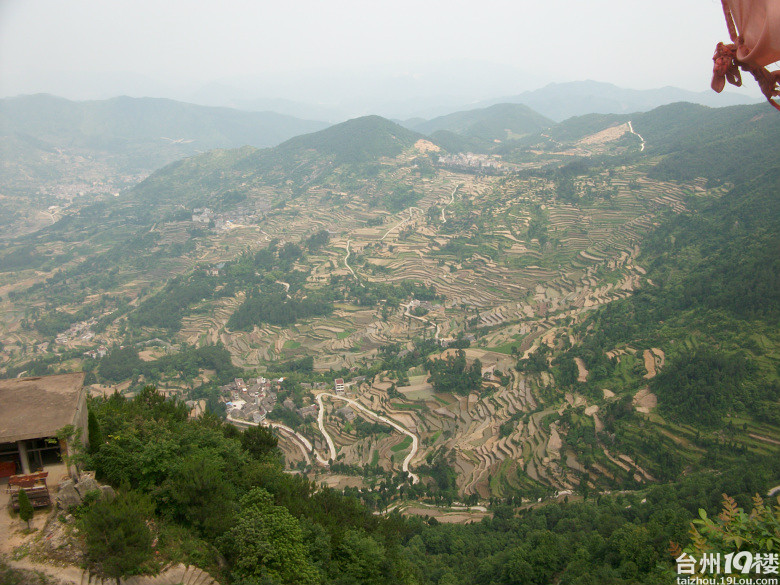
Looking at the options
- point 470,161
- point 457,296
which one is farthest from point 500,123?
point 457,296

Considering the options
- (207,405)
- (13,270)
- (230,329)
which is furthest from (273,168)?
(207,405)

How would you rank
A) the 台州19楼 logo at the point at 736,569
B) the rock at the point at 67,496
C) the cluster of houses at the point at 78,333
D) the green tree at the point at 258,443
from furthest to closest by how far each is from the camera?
the cluster of houses at the point at 78,333 → the green tree at the point at 258,443 → the rock at the point at 67,496 → the 台州19楼 logo at the point at 736,569

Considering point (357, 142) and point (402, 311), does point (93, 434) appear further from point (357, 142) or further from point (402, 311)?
point (357, 142)

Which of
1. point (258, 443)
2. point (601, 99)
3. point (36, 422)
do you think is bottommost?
point (258, 443)

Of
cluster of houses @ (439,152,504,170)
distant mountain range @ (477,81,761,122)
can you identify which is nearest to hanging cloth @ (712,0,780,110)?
cluster of houses @ (439,152,504,170)

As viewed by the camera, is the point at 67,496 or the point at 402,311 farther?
the point at 402,311

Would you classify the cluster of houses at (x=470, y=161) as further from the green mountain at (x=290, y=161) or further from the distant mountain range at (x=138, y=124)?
the distant mountain range at (x=138, y=124)

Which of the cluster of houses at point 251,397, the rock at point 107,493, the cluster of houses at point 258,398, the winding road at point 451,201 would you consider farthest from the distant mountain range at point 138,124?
the rock at point 107,493
